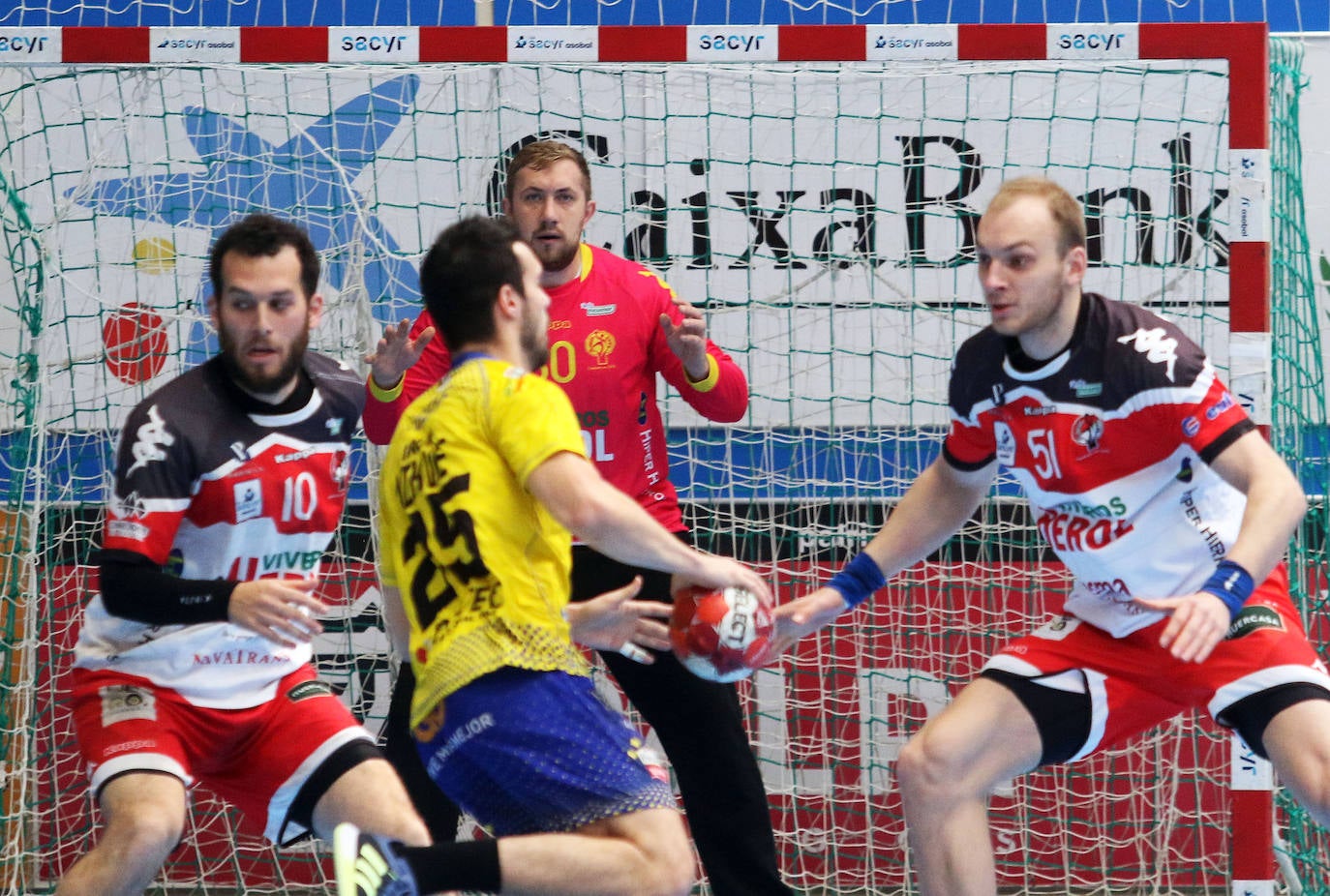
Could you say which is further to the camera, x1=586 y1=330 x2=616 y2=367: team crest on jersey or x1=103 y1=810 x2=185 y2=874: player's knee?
x1=586 y1=330 x2=616 y2=367: team crest on jersey

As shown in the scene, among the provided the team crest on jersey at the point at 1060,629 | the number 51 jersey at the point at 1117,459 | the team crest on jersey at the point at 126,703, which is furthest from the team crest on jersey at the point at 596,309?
the team crest on jersey at the point at 126,703

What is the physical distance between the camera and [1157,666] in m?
4.11

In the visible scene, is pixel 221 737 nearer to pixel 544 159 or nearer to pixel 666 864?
pixel 666 864

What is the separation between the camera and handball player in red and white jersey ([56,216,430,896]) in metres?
3.81

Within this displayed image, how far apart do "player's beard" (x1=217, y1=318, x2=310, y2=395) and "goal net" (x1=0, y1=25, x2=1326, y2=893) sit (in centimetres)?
190

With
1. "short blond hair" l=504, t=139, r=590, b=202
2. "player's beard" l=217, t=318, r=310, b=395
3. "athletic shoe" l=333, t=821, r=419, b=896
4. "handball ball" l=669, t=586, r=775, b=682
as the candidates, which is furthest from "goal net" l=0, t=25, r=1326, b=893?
"athletic shoe" l=333, t=821, r=419, b=896

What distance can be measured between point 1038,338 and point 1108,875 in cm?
302

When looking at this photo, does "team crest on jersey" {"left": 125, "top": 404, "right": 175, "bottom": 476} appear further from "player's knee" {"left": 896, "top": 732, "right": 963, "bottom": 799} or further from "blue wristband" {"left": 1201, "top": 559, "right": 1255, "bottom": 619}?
"blue wristband" {"left": 1201, "top": 559, "right": 1255, "bottom": 619}

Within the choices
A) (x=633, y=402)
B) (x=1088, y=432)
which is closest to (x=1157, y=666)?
(x=1088, y=432)

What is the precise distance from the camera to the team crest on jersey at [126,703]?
396 centimetres

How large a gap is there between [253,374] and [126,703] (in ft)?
2.90

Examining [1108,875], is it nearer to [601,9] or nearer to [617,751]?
[617,751]

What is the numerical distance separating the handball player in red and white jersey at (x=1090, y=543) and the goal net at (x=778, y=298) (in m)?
1.81

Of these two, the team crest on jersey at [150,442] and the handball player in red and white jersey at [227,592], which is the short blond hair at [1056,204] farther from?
the team crest on jersey at [150,442]
